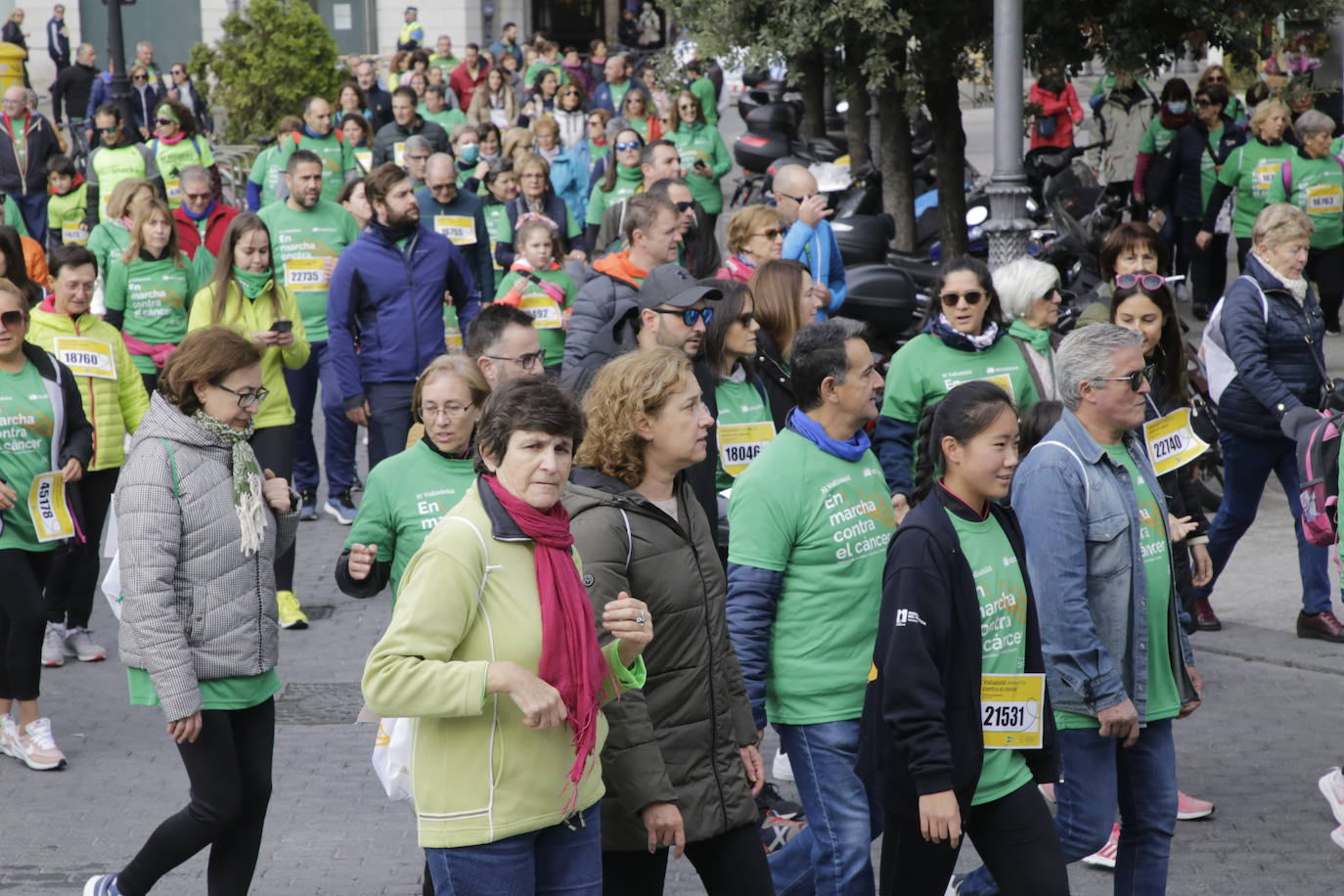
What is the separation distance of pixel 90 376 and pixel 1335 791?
530 centimetres

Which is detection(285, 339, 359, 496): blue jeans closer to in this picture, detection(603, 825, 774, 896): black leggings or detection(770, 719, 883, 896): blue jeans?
detection(770, 719, 883, 896): blue jeans

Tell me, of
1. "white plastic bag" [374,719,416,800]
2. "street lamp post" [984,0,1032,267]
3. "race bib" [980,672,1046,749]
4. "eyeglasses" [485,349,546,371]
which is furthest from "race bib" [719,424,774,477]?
"street lamp post" [984,0,1032,267]

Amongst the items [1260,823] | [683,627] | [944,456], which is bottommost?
[1260,823]

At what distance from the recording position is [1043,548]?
4.73 metres

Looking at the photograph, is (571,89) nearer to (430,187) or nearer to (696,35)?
(696,35)

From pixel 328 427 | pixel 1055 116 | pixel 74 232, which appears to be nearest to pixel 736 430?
pixel 328 427

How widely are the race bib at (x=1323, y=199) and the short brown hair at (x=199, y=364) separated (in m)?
10.5

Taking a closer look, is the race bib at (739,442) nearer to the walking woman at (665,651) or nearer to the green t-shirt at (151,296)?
the walking woman at (665,651)

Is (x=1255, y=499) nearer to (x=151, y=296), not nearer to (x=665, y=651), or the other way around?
(x=665, y=651)

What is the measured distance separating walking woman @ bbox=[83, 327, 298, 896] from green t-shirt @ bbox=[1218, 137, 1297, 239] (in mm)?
10331

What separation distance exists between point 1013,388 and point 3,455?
12.7 feet

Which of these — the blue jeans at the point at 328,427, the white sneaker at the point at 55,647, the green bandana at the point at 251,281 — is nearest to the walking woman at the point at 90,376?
the white sneaker at the point at 55,647


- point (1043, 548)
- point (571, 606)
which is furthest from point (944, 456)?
point (571, 606)

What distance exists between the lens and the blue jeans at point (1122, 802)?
4.75 meters
